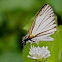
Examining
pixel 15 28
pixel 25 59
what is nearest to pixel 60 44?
pixel 25 59

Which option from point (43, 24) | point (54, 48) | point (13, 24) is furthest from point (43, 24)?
point (13, 24)

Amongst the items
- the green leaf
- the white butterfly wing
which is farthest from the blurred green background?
the white butterfly wing

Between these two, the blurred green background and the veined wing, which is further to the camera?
the blurred green background

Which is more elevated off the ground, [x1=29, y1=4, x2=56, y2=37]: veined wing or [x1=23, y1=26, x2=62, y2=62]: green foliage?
[x1=29, y1=4, x2=56, y2=37]: veined wing

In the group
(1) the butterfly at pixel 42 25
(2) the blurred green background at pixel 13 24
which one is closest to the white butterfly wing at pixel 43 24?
(1) the butterfly at pixel 42 25

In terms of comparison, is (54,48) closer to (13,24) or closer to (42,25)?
(42,25)

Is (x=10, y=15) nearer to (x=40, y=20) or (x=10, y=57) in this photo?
(x=10, y=57)

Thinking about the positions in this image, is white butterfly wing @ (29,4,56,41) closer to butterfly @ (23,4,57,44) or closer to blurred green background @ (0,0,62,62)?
butterfly @ (23,4,57,44)
